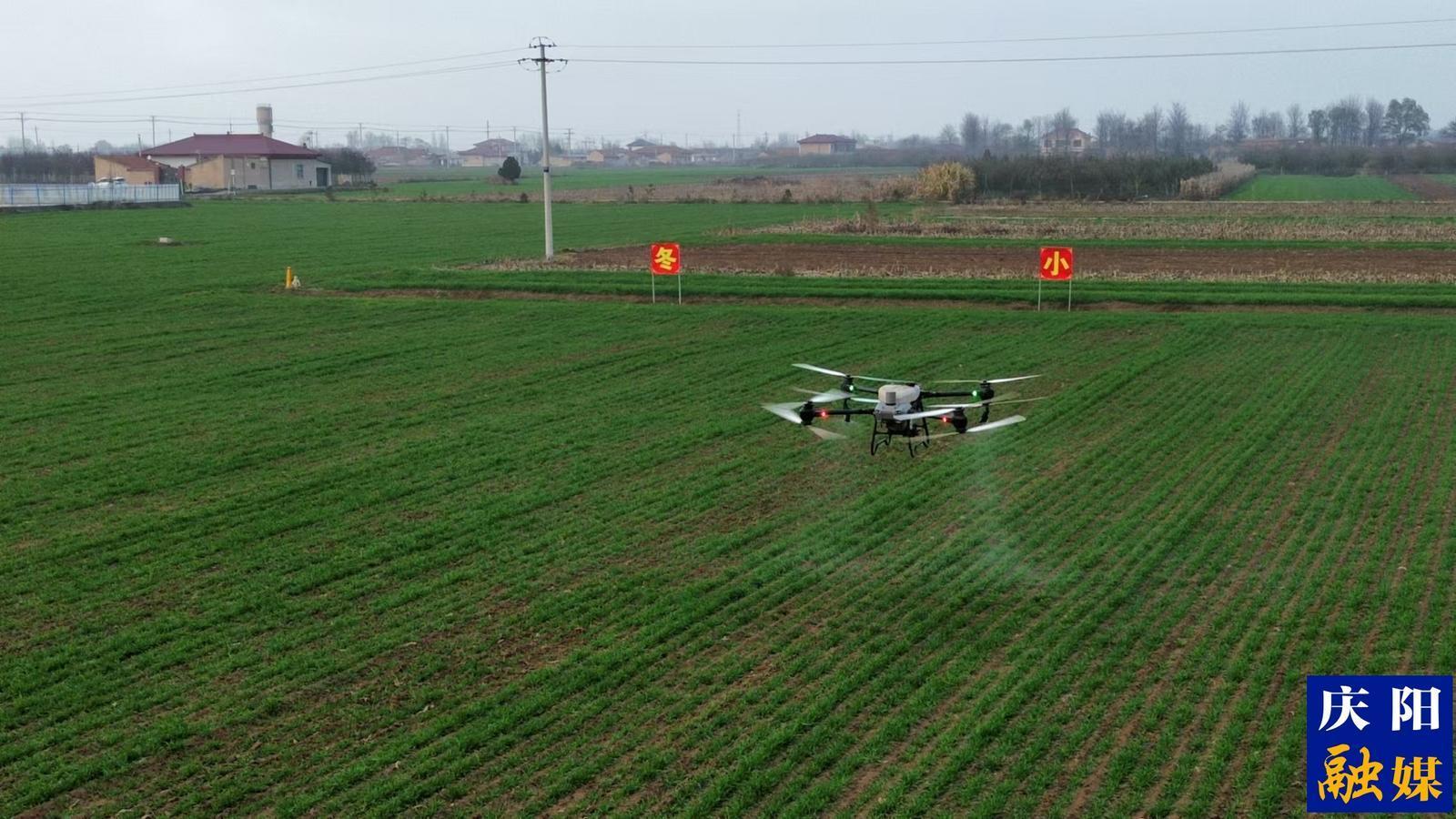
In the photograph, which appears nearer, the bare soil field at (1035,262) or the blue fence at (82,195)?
the bare soil field at (1035,262)

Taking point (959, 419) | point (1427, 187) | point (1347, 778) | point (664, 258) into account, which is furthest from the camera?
point (1427, 187)

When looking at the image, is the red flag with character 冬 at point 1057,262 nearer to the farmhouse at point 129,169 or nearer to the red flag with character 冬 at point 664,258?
the red flag with character 冬 at point 664,258

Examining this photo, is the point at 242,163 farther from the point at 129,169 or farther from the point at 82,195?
the point at 82,195

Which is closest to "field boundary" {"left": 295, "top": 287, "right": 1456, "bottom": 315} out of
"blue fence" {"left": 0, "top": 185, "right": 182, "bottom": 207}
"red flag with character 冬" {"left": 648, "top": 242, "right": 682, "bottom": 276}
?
"red flag with character 冬" {"left": 648, "top": 242, "right": 682, "bottom": 276}

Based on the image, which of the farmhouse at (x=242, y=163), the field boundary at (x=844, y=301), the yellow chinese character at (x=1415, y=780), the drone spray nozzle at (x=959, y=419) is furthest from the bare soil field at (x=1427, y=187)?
the farmhouse at (x=242, y=163)

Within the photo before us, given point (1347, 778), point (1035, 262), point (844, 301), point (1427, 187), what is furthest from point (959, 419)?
point (1427, 187)
